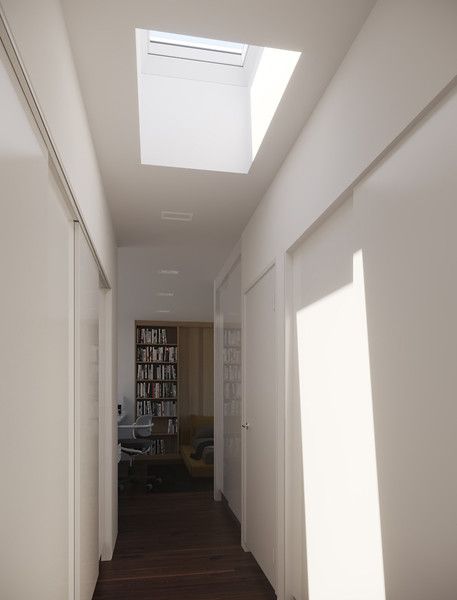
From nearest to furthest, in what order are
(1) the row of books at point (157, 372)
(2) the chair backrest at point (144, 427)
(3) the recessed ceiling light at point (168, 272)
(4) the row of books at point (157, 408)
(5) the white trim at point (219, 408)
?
(5) the white trim at point (219, 408) → (3) the recessed ceiling light at point (168, 272) → (2) the chair backrest at point (144, 427) → (4) the row of books at point (157, 408) → (1) the row of books at point (157, 372)

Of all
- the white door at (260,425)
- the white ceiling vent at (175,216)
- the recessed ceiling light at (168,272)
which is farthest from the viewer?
the recessed ceiling light at (168,272)

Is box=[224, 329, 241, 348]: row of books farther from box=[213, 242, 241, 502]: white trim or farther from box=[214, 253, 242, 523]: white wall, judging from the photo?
box=[213, 242, 241, 502]: white trim

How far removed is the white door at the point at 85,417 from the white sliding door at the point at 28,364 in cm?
35

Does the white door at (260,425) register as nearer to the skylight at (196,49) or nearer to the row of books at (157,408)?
the skylight at (196,49)

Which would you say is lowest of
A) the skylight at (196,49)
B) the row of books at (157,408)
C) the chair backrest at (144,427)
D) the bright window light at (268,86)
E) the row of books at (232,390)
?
the chair backrest at (144,427)

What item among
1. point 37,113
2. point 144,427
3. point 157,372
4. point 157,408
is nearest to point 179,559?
point 37,113

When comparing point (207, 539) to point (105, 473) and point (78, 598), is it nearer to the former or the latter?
point (105, 473)

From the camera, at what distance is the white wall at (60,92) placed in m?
1.18

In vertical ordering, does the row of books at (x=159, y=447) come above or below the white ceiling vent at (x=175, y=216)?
below

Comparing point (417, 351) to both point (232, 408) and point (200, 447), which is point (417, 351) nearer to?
point (232, 408)

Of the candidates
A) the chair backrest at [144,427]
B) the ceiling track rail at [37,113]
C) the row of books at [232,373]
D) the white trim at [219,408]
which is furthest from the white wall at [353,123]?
the chair backrest at [144,427]

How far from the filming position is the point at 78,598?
2.38 meters

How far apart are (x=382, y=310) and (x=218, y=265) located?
165 inches

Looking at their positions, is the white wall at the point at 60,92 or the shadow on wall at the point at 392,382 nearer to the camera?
the white wall at the point at 60,92
